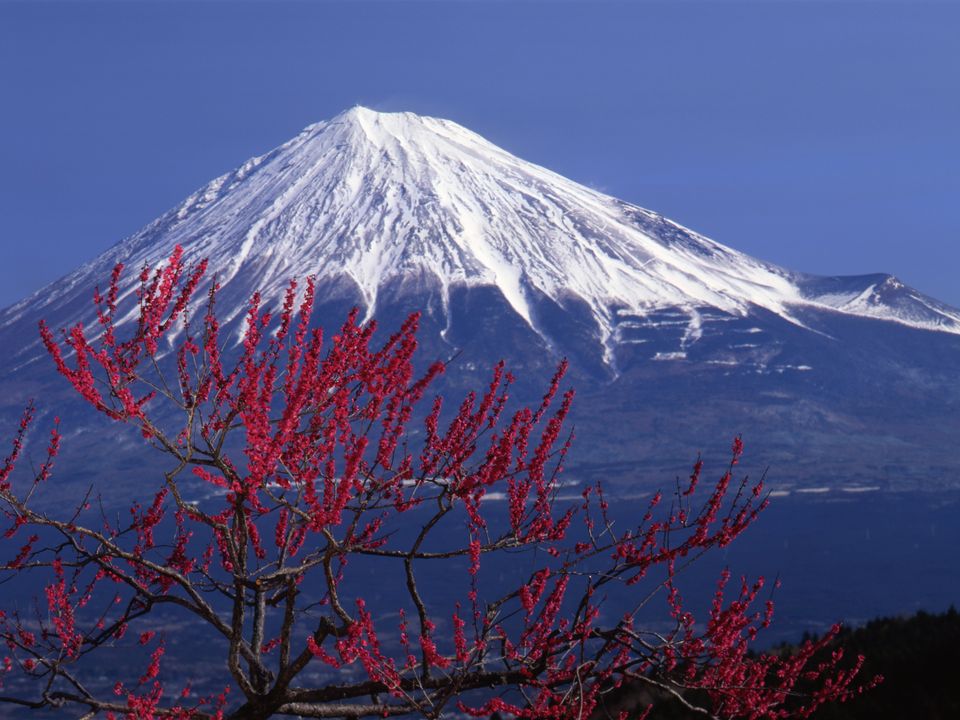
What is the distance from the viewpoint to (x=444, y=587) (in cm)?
12838

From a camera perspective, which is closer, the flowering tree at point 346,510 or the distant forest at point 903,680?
the flowering tree at point 346,510

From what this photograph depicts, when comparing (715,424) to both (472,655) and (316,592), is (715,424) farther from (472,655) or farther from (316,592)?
(472,655)

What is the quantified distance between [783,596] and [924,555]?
28904 mm

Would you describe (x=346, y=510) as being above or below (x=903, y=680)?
above

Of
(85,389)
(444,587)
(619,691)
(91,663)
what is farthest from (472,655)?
(444,587)

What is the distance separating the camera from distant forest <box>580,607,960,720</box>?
1074 centimetres

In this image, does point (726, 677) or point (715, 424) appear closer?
point (726, 677)

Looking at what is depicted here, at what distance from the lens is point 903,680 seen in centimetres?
1184

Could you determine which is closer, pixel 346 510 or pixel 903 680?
pixel 346 510

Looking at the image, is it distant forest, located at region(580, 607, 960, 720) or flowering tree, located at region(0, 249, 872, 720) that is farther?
distant forest, located at region(580, 607, 960, 720)

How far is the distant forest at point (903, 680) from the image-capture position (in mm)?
10742

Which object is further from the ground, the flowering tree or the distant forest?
the flowering tree

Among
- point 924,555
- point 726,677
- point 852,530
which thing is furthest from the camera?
point 852,530

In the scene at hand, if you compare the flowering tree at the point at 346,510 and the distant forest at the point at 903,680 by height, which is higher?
the flowering tree at the point at 346,510
